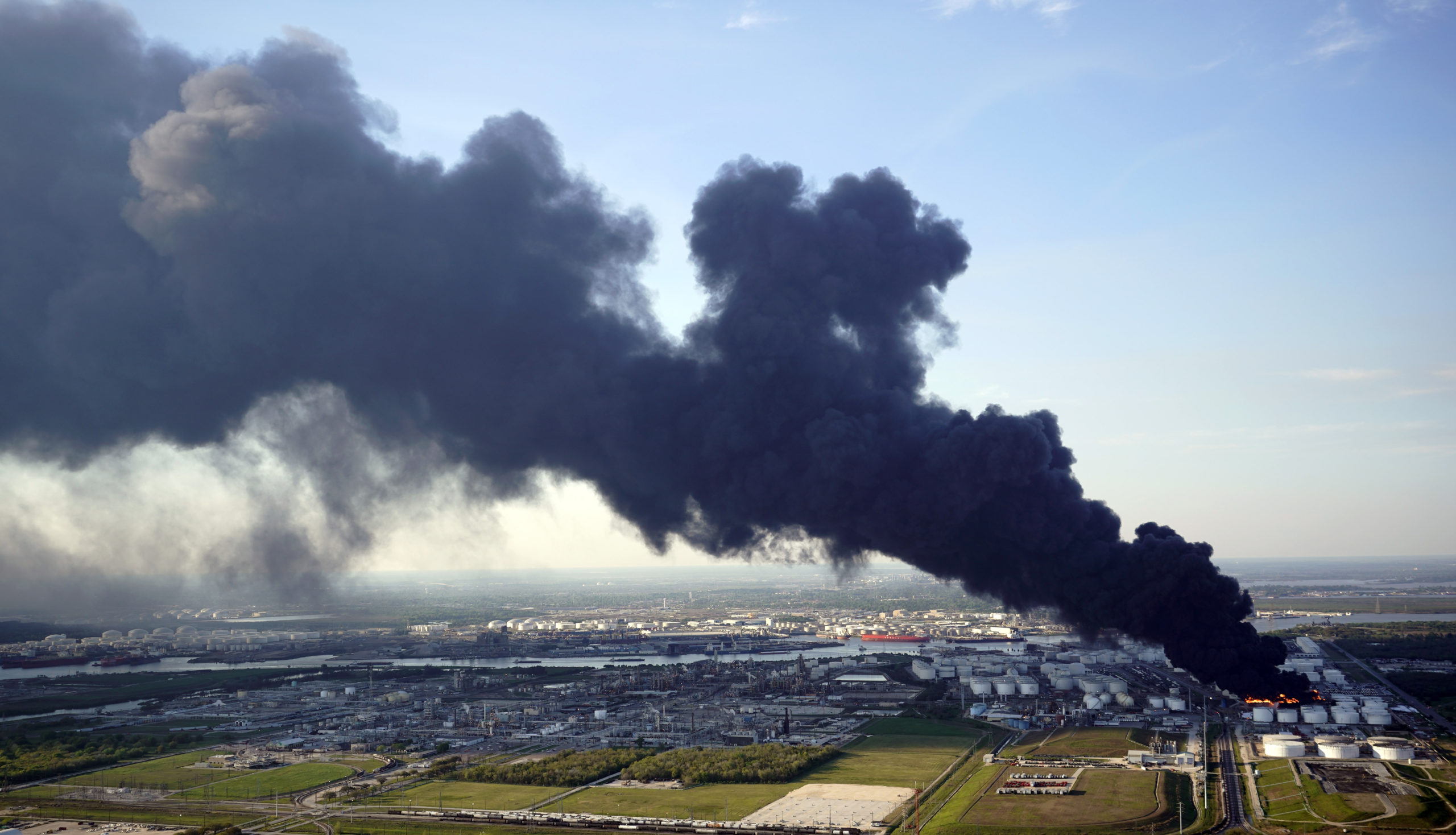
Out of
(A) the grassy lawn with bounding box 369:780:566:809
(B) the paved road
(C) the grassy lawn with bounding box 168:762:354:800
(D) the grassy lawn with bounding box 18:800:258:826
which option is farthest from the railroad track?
(C) the grassy lawn with bounding box 168:762:354:800

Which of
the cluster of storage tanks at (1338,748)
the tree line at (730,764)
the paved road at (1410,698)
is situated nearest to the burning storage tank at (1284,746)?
the cluster of storage tanks at (1338,748)

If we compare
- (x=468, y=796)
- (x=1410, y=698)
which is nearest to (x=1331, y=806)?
(x=1410, y=698)

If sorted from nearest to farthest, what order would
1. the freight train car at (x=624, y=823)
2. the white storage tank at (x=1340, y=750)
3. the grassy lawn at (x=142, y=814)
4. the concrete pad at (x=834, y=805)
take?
the freight train car at (x=624, y=823)
the concrete pad at (x=834, y=805)
the grassy lawn at (x=142, y=814)
the white storage tank at (x=1340, y=750)

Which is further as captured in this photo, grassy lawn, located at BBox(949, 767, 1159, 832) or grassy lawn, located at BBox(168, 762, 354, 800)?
grassy lawn, located at BBox(168, 762, 354, 800)

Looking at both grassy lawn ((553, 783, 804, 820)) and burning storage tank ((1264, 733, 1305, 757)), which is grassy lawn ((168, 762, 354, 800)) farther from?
burning storage tank ((1264, 733, 1305, 757))

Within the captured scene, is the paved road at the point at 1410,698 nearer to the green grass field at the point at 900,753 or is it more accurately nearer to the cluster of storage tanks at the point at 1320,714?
the cluster of storage tanks at the point at 1320,714

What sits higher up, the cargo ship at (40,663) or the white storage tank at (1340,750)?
the cargo ship at (40,663)

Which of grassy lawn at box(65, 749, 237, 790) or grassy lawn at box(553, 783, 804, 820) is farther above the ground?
grassy lawn at box(65, 749, 237, 790)
